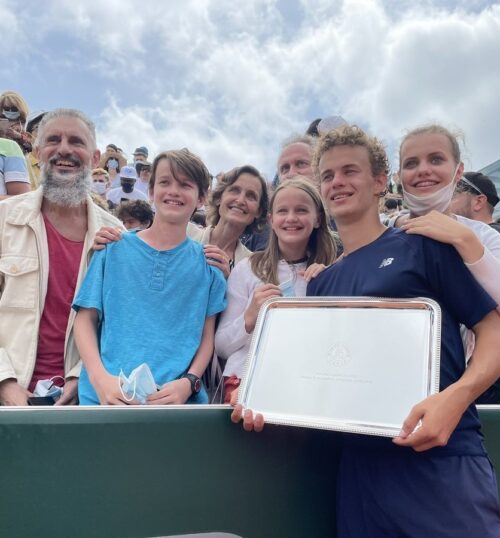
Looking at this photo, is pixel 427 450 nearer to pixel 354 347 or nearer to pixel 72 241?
pixel 354 347

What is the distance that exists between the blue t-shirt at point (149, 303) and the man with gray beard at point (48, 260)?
24cm

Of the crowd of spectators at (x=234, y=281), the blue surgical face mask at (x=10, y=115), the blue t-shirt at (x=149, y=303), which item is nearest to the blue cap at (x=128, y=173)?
the blue surgical face mask at (x=10, y=115)

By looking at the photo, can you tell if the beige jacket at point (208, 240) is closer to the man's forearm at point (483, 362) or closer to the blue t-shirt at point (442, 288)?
the blue t-shirt at point (442, 288)

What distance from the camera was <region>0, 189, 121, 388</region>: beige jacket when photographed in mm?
2090

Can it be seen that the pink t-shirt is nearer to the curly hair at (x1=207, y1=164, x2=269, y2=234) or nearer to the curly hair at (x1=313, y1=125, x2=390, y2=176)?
the curly hair at (x1=207, y1=164, x2=269, y2=234)

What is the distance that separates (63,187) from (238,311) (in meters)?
1.13

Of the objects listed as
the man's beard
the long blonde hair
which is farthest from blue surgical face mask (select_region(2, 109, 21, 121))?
the long blonde hair

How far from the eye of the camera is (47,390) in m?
2.03

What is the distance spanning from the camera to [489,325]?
1520 millimetres

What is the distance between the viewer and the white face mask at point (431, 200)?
2359 millimetres

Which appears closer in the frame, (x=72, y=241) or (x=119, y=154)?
(x=72, y=241)

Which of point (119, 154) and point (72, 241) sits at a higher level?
point (119, 154)

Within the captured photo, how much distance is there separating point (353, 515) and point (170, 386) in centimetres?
75

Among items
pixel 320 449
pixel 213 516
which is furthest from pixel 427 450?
pixel 213 516
